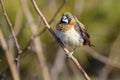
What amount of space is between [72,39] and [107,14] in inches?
132

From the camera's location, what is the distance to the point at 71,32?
3146 mm

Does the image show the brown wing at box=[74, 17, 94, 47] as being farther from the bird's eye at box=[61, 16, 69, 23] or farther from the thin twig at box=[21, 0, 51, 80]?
the thin twig at box=[21, 0, 51, 80]

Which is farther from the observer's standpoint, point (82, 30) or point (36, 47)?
point (82, 30)

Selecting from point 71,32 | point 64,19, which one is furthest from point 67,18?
point 71,32

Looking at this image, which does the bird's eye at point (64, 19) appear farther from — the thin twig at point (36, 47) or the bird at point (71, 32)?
the thin twig at point (36, 47)

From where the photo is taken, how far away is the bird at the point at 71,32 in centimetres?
306

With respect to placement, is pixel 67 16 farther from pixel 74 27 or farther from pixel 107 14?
pixel 107 14

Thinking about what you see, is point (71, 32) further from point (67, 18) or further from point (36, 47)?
point (36, 47)

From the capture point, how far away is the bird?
306cm

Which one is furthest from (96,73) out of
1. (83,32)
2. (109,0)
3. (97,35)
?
(83,32)

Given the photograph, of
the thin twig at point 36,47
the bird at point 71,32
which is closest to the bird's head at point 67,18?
the bird at point 71,32

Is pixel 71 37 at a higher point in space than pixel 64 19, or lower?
lower

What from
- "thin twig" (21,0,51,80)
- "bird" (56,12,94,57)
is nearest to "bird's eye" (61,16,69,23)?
"bird" (56,12,94,57)

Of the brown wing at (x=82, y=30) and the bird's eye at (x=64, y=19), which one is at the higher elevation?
the bird's eye at (x=64, y=19)
